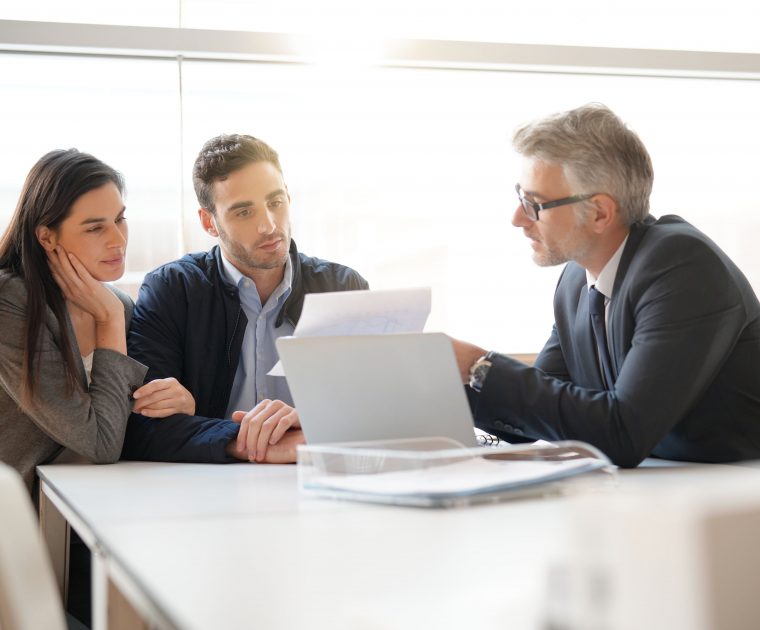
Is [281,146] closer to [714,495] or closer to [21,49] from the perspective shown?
[21,49]

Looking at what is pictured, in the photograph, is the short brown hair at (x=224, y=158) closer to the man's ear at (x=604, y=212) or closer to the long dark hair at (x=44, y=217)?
the long dark hair at (x=44, y=217)

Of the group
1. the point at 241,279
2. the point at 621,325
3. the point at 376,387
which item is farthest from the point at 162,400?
the point at 621,325

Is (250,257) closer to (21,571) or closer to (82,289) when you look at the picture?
(82,289)

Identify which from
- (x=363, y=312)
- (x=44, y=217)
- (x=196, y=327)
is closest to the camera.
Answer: (x=363, y=312)

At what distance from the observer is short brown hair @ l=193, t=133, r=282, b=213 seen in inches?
Answer: 110

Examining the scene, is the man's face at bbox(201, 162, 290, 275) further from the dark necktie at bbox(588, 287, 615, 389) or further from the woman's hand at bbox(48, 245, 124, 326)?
the dark necktie at bbox(588, 287, 615, 389)

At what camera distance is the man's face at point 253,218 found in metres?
2.68

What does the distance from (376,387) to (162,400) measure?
0.74m

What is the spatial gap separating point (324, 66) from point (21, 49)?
1.18 m

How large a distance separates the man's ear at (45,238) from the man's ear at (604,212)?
4.14 feet

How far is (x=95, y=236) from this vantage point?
7.63ft

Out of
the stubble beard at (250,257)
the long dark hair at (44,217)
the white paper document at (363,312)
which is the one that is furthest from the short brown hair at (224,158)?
the white paper document at (363,312)

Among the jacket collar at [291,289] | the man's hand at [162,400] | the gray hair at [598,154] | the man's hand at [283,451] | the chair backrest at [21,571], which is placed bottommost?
the man's hand at [283,451]

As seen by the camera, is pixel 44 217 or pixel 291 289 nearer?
pixel 44 217
